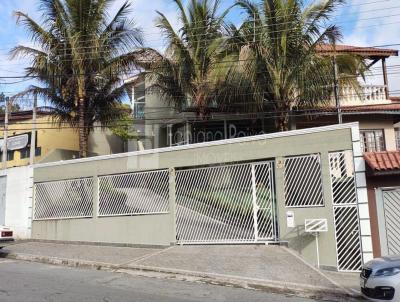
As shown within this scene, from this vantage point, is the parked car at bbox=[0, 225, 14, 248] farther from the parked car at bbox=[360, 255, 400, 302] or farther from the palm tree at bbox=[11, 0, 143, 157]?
the parked car at bbox=[360, 255, 400, 302]

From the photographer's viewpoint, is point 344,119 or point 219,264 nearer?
point 219,264

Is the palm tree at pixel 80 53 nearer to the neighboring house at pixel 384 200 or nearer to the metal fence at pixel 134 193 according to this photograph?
the metal fence at pixel 134 193

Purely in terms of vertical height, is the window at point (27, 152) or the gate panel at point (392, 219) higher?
the window at point (27, 152)

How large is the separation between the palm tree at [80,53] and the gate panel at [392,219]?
489 inches

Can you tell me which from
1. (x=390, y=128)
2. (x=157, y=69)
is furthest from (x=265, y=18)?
(x=390, y=128)

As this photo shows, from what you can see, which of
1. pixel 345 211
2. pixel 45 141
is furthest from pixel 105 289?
pixel 45 141

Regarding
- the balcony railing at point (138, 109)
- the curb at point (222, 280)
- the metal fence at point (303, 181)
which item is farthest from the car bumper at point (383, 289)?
the balcony railing at point (138, 109)

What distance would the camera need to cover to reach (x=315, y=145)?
12.5m

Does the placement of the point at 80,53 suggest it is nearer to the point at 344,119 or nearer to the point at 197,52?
the point at 197,52

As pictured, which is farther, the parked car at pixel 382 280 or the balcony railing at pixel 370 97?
the balcony railing at pixel 370 97

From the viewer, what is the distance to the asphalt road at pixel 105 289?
28.2ft

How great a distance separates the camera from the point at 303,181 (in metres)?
12.6

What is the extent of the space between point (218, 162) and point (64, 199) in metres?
6.59

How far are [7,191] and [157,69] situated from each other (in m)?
8.00
